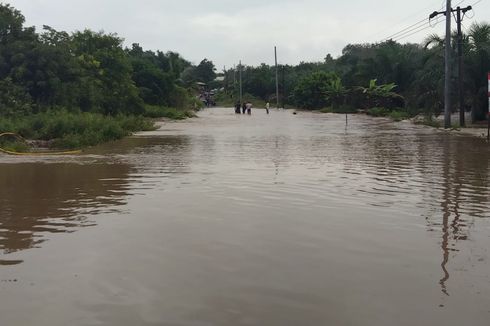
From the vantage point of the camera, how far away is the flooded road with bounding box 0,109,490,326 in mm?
4375

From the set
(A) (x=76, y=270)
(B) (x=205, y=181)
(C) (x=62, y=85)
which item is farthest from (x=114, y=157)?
(C) (x=62, y=85)

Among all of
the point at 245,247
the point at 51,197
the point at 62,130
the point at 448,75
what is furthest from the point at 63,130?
the point at 448,75

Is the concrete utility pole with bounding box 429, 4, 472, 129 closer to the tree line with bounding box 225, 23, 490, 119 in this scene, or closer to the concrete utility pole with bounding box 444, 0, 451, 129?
the concrete utility pole with bounding box 444, 0, 451, 129

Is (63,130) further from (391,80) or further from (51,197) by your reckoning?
(391,80)

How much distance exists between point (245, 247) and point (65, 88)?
2714 cm

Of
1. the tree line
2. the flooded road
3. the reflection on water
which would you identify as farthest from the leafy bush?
the tree line

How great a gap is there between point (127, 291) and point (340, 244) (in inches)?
104

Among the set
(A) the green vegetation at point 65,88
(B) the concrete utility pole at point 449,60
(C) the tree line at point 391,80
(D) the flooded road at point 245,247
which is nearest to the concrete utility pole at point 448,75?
(B) the concrete utility pole at point 449,60

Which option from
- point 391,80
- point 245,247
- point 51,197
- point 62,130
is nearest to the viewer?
point 245,247

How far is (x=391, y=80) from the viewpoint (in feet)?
195

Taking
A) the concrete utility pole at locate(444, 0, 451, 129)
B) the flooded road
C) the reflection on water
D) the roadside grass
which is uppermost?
the concrete utility pole at locate(444, 0, 451, 129)

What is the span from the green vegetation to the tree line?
63.7 ft

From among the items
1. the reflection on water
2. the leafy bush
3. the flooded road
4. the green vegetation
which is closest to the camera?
the flooded road

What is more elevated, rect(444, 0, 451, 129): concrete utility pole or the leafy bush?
rect(444, 0, 451, 129): concrete utility pole
